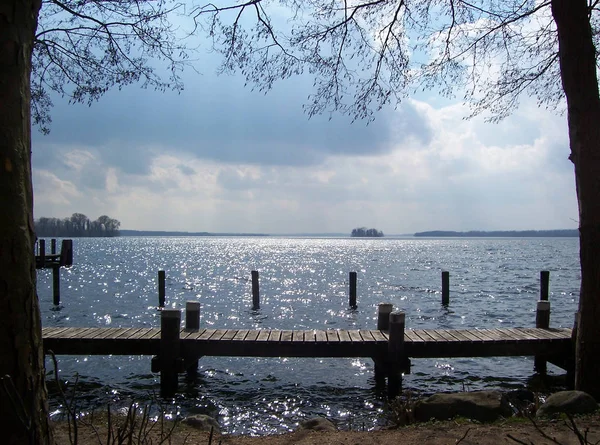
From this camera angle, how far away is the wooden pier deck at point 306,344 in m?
9.30

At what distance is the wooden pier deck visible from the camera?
930 cm

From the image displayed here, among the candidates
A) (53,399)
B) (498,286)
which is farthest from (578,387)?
(498,286)

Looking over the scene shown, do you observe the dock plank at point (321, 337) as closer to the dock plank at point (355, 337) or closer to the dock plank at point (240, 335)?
the dock plank at point (355, 337)

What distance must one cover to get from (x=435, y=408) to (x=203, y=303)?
842 inches

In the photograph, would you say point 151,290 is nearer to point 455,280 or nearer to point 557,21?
point 455,280

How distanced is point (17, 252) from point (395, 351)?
298 inches

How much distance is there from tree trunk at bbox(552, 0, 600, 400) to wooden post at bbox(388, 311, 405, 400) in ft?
11.3

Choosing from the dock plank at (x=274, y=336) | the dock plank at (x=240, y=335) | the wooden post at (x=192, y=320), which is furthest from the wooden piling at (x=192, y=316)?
the dock plank at (x=274, y=336)

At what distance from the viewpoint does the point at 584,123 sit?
606 centimetres

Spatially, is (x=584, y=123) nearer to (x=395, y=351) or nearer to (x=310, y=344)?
(x=395, y=351)

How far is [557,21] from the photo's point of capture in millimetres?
6277

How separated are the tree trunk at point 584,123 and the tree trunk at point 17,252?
5920mm

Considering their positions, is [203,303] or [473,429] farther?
[203,303]

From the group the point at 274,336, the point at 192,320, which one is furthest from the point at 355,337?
the point at 192,320
